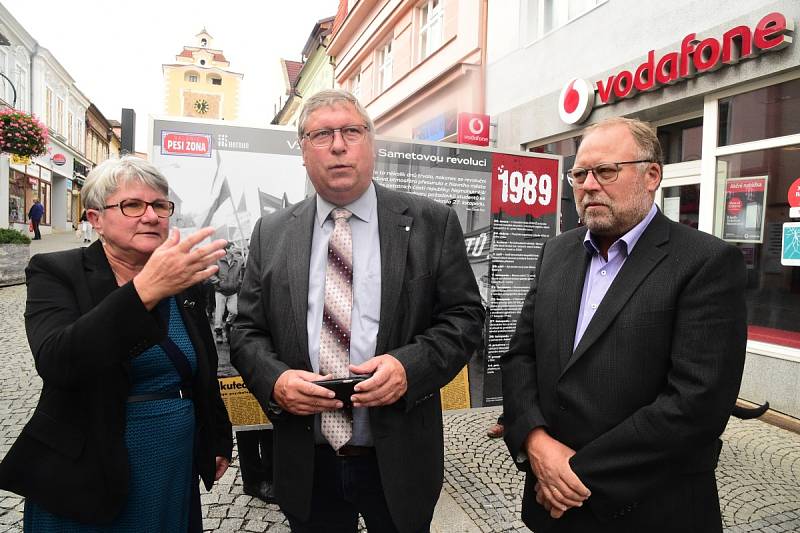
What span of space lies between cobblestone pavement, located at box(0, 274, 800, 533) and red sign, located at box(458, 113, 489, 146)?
18.6ft

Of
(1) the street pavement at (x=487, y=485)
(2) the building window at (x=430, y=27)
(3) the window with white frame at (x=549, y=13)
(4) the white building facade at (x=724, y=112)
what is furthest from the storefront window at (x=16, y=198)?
(4) the white building facade at (x=724, y=112)

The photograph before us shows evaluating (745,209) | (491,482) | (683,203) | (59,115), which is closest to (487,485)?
(491,482)

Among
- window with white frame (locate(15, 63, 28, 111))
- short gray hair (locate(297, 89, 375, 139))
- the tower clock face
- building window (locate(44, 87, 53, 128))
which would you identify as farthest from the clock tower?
short gray hair (locate(297, 89, 375, 139))

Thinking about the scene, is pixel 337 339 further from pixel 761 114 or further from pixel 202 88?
pixel 202 88

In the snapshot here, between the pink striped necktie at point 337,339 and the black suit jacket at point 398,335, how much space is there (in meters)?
0.06

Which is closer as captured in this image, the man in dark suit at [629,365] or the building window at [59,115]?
the man in dark suit at [629,365]

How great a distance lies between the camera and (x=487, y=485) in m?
3.50

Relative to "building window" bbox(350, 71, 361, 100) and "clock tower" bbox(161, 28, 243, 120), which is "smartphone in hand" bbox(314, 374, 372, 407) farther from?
"clock tower" bbox(161, 28, 243, 120)

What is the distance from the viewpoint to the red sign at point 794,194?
4.99 m

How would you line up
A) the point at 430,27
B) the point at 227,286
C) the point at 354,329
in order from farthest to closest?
1. the point at 430,27
2. the point at 227,286
3. the point at 354,329

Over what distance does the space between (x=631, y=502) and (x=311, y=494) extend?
104 centimetres

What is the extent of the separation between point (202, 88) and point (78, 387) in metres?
85.2

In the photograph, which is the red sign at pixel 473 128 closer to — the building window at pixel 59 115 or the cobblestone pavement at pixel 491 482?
the cobblestone pavement at pixel 491 482

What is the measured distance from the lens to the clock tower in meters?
76.8
